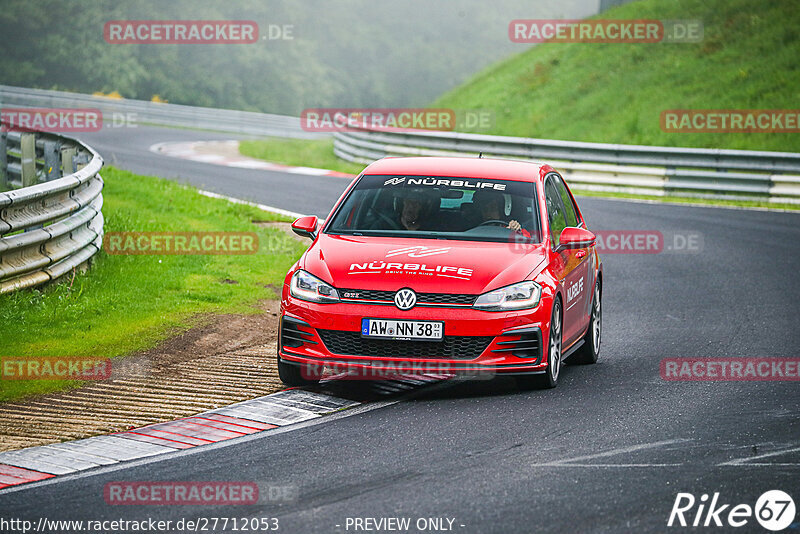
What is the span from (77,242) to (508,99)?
2691 centimetres

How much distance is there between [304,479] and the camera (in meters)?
6.19

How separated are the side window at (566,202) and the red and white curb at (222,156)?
15575mm

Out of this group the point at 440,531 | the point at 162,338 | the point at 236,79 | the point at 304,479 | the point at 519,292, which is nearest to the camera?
the point at 440,531

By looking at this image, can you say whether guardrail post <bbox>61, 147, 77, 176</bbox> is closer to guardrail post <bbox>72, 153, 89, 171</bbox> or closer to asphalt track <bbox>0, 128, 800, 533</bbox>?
guardrail post <bbox>72, 153, 89, 171</bbox>

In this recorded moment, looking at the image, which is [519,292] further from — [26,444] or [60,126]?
[60,126]

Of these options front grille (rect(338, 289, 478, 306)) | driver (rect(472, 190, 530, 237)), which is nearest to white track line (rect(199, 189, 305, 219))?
driver (rect(472, 190, 530, 237))

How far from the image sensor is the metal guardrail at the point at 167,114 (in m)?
41.1

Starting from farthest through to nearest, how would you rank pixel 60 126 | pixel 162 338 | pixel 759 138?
pixel 60 126, pixel 759 138, pixel 162 338

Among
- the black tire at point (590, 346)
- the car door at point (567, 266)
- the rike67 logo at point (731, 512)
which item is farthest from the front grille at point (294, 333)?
the rike67 logo at point (731, 512)

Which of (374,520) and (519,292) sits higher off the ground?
(519,292)

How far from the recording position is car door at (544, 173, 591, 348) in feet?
29.0

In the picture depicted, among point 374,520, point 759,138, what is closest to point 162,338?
point 374,520

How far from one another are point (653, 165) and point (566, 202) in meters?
15.0

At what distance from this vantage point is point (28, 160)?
15.6 m
